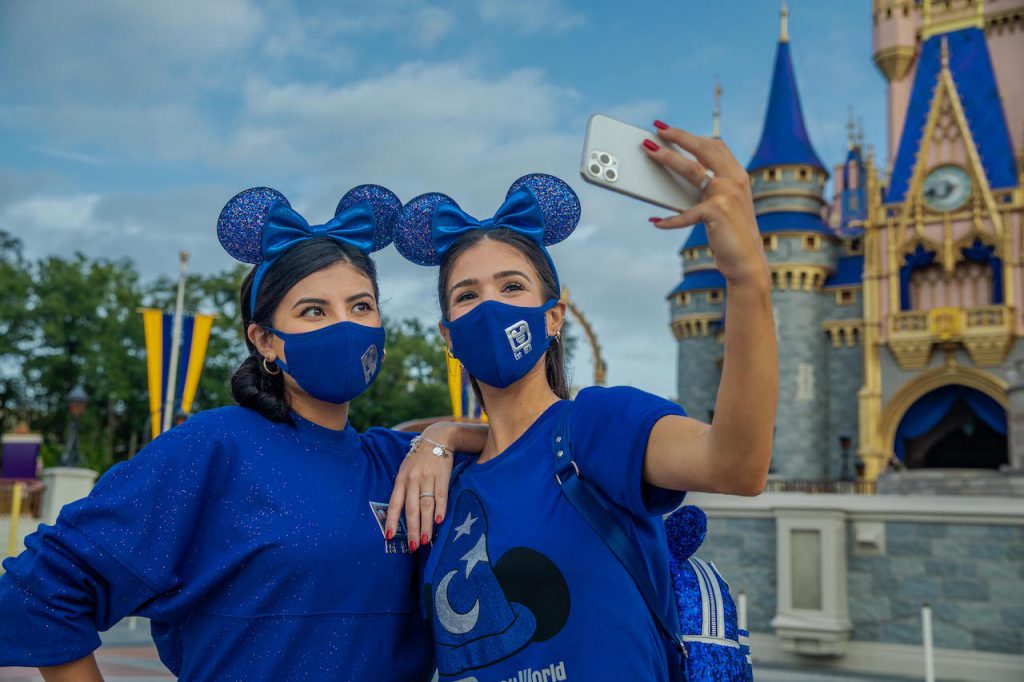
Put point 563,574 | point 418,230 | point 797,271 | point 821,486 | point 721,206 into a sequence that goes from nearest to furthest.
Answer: point 721,206, point 563,574, point 418,230, point 821,486, point 797,271

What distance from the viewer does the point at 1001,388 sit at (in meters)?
30.3

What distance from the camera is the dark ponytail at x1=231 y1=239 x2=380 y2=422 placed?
228cm

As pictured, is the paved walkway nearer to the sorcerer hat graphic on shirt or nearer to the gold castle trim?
the sorcerer hat graphic on shirt

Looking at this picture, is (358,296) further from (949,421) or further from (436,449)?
(949,421)

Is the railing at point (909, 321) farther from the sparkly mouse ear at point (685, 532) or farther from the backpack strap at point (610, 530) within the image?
the backpack strap at point (610, 530)

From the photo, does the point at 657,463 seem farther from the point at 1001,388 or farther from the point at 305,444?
the point at 1001,388

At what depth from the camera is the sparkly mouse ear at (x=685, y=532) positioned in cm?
204

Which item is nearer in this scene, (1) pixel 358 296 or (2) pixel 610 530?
(2) pixel 610 530

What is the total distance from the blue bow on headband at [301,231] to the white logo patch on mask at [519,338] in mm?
499

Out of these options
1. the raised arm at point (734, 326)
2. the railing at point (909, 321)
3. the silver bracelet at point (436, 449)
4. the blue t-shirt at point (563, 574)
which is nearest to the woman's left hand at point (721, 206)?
the raised arm at point (734, 326)

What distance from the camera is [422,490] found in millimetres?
2139

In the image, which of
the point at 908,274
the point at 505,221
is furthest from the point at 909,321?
the point at 505,221

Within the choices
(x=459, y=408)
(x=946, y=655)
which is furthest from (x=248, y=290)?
(x=459, y=408)

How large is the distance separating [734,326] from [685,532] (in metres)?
0.62
